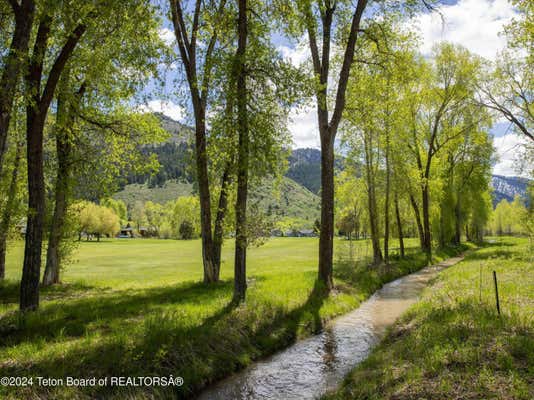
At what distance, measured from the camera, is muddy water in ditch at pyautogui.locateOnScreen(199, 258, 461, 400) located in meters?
8.16

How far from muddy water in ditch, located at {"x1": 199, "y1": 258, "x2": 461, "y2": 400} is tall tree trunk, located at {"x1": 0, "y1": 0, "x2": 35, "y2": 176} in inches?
287

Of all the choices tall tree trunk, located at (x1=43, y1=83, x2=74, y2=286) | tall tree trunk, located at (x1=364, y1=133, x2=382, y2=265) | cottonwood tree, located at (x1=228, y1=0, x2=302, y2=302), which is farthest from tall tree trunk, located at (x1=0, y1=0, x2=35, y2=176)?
tall tree trunk, located at (x1=364, y1=133, x2=382, y2=265)

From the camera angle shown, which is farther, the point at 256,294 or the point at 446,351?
the point at 256,294

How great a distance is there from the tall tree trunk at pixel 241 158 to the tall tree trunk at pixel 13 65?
18.4 feet

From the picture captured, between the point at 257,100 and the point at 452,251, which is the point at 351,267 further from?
the point at 452,251

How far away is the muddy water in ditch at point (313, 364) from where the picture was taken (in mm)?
8164

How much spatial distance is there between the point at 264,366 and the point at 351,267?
48.0 feet

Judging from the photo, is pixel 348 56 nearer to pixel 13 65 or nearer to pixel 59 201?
pixel 13 65

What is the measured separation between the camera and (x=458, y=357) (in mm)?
7012

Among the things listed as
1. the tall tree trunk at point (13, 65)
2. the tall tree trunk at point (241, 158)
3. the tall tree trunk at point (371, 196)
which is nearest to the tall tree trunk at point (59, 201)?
the tall tree trunk at point (13, 65)

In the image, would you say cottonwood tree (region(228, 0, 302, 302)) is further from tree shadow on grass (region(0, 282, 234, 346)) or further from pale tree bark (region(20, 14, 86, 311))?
pale tree bark (region(20, 14, 86, 311))

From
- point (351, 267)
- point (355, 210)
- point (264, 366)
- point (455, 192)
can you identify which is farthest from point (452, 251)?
point (264, 366)

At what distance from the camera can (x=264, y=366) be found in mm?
9633

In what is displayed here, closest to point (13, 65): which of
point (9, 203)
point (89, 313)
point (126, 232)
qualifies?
point (89, 313)
